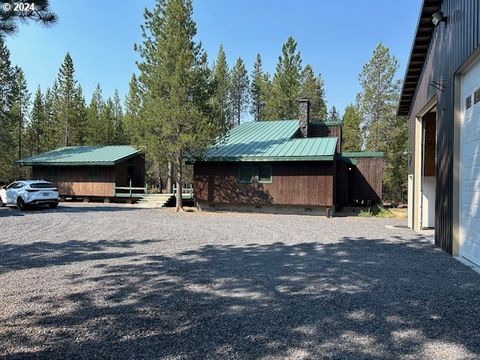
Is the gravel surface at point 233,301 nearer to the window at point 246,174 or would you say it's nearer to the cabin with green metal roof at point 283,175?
the cabin with green metal roof at point 283,175

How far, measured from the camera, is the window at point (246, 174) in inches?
790

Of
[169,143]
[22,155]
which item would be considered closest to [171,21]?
[169,143]

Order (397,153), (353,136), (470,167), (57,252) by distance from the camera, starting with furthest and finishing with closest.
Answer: (353,136), (397,153), (57,252), (470,167)

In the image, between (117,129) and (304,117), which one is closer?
(304,117)

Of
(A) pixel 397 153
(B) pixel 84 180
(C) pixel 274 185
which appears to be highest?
(A) pixel 397 153

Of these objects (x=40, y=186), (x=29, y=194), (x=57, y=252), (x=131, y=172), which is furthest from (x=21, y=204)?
(x=57, y=252)

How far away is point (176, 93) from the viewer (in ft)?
62.1

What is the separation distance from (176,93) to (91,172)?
1179 cm

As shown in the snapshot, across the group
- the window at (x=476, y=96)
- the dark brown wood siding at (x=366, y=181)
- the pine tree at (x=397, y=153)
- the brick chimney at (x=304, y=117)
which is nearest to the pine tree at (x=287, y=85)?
the pine tree at (x=397, y=153)

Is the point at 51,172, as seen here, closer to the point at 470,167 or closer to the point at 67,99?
the point at 67,99

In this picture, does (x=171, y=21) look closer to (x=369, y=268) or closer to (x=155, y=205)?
(x=155, y=205)

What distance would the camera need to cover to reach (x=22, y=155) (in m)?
47.8

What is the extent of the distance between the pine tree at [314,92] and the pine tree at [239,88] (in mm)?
9432

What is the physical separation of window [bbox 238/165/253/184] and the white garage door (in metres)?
12.4
